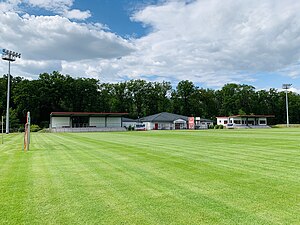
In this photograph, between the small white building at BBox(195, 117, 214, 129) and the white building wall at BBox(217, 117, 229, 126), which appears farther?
the white building wall at BBox(217, 117, 229, 126)

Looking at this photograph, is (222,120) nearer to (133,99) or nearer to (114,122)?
(133,99)

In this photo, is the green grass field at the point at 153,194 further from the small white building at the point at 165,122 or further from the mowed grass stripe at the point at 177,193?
the small white building at the point at 165,122

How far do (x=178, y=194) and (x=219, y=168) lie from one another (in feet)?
11.4

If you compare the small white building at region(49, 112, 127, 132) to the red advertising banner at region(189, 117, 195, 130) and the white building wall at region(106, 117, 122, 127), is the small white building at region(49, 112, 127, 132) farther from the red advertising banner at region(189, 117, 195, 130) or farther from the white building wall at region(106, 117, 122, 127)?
the red advertising banner at region(189, 117, 195, 130)

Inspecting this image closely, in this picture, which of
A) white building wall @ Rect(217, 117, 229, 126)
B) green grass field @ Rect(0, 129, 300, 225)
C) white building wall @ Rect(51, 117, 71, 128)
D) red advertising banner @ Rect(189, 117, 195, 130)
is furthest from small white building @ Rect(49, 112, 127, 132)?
green grass field @ Rect(0, 129, 300, 225)

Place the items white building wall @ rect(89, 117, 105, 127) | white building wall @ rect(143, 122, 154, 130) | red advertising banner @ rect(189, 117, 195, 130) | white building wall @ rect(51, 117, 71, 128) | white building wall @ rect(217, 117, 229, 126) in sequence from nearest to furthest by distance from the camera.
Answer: white building wall @ rect(51, 117, 71, 128) < white building wall @ rect(89, 117, 105, 127) < red advertising banner @ rect(189, 117, 195, 130) < white building wall @ rect(143, 122, 154, 130) < white building wall @ rect(217, 117, 229, 126)

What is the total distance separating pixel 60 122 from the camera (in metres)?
63.3

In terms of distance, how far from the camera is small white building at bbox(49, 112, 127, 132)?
204 feet

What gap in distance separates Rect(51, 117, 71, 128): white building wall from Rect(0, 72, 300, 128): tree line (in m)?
8.98

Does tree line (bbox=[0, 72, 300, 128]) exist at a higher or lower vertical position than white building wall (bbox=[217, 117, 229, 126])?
higher

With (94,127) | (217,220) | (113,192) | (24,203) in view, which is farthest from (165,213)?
(94,127)

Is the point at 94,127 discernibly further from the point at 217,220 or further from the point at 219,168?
the point at 217,220

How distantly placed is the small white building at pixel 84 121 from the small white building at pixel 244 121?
118 feet

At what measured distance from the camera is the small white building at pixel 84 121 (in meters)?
62.2
